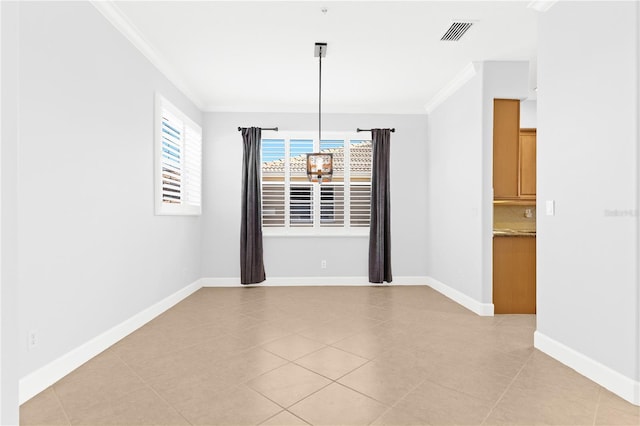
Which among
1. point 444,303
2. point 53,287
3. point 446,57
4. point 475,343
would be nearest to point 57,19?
point 53,287

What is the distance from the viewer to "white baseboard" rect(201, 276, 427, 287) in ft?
18.7

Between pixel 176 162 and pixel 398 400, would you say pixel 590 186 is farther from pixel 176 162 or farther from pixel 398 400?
pixel 176 162

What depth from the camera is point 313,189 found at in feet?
19.4

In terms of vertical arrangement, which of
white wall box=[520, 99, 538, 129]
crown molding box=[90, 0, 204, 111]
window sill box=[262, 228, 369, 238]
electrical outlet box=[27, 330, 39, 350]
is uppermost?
crown molding box=[90, 0, 204, 111]

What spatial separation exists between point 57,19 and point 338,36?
2306 millimetres

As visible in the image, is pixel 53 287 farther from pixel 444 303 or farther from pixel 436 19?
pixel 444 303

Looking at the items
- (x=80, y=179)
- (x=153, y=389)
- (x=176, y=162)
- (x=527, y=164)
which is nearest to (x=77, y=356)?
(x=153, y=389)

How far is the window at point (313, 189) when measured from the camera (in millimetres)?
5855

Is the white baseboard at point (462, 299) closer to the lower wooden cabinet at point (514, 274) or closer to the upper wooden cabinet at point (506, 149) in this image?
the lower wooden cabinet at point (514, 274)

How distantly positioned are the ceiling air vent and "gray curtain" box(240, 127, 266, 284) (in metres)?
3.17

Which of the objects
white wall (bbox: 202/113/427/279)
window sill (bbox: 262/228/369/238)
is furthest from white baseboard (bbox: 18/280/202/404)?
window sill (bbox: 262/228/369/238)

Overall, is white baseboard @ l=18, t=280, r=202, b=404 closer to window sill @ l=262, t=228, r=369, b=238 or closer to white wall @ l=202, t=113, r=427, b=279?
white wall @ l=202, t=113, r=427, b=279

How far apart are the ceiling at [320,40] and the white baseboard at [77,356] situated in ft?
9.03

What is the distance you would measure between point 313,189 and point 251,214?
1132 millimetres
